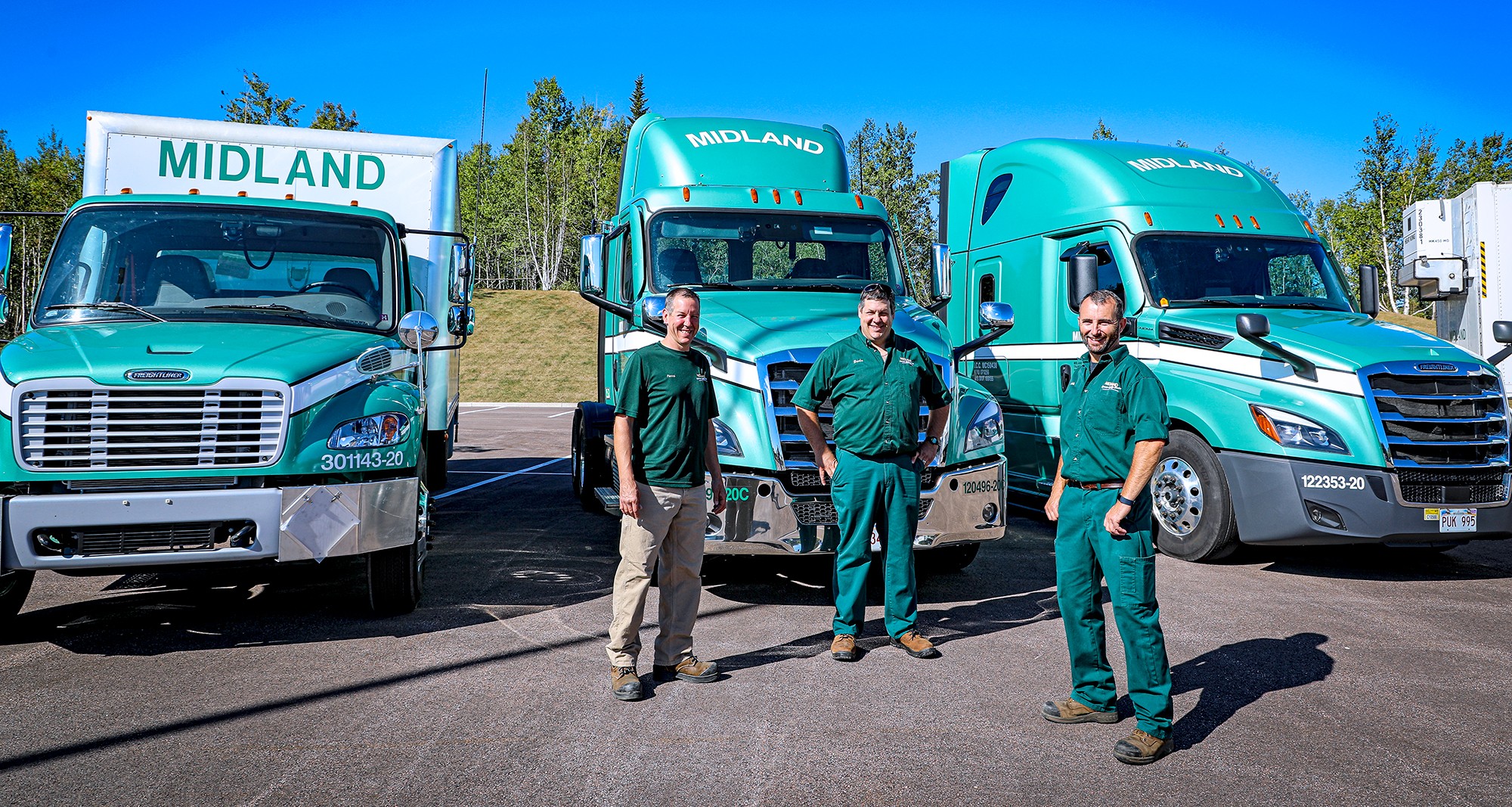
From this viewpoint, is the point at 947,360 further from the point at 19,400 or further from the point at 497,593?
the point at 19,400

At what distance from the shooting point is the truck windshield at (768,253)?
8102 mm

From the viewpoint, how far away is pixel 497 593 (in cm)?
704

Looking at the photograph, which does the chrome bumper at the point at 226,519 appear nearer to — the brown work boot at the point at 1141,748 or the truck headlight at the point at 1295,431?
the brown work boot at the point at 1141,748

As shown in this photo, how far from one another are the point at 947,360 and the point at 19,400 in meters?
5.16

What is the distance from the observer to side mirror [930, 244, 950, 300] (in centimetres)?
852

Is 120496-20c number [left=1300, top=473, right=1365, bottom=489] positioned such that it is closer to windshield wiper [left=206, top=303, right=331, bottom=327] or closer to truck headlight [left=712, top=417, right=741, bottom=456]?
truck headlight [left=712, top=417, right=741, bottom=456]

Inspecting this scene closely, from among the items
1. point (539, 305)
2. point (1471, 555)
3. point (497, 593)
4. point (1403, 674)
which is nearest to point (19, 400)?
point (497, 593)

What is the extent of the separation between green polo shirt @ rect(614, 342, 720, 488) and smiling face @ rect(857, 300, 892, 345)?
110cm

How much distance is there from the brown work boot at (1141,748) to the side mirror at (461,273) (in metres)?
5.33

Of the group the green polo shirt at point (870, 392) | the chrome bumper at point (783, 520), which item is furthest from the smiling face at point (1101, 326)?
the chrome bumper at point (783, 520)

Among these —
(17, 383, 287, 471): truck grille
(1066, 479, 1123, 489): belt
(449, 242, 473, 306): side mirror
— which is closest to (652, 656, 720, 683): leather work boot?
(1066, 479, 1123, 489): belt

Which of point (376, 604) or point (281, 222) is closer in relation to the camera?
point (376, 604)

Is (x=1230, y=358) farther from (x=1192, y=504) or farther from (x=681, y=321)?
(x=681, y=321)

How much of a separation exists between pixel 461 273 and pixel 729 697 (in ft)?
12.9
